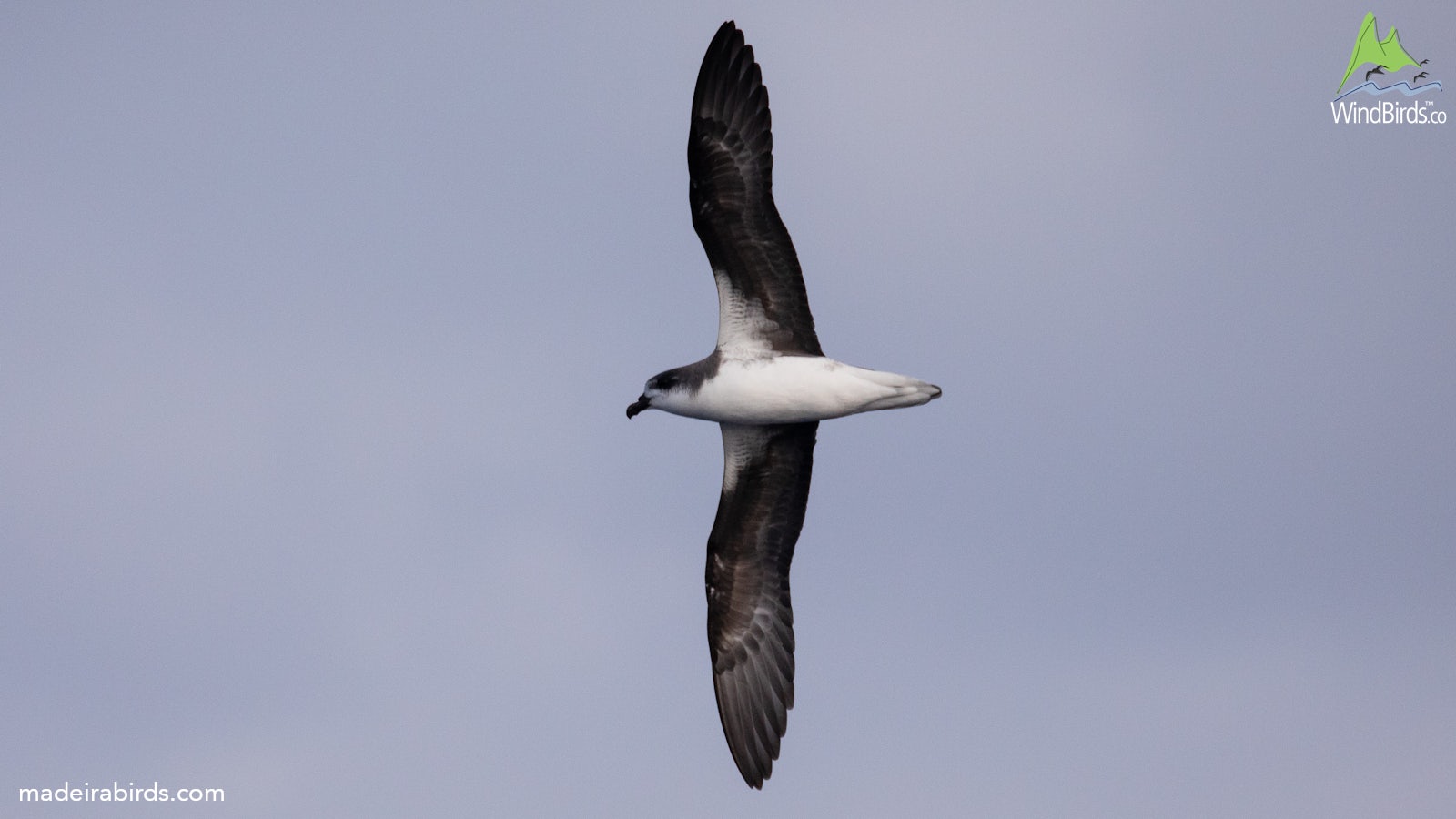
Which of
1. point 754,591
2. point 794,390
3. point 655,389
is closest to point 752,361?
point 794,390

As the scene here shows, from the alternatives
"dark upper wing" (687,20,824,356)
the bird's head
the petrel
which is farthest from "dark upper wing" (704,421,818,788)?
"dark upper wing" (687,20,824,356)

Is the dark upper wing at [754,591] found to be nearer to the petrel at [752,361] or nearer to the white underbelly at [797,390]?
the petrel at [752,361]

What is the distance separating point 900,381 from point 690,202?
3436 millimetres

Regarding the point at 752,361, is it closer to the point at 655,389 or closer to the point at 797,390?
the point at 797,390

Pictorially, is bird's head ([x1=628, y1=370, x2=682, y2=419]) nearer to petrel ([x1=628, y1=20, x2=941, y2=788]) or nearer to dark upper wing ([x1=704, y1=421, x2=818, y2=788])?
petrel ([x1=628, y1=20, x2=941, y2=788])

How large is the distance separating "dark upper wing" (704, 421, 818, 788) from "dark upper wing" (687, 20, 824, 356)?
2374 millimetres

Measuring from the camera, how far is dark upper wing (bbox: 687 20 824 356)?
22.1 metres

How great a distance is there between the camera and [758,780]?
24.2m

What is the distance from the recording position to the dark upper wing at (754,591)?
78.4 feet

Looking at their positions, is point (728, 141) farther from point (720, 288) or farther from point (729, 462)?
point (729, 462)

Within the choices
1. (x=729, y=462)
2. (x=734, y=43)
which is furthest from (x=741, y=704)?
(x=734, y=43)

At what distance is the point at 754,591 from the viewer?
2434 centimetres

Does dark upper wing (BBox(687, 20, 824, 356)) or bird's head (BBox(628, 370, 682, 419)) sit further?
bird's head (BBox(628, 370, 682, 419))

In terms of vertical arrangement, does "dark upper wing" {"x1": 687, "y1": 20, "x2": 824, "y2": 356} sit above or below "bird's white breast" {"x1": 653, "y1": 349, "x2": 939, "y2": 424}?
above
